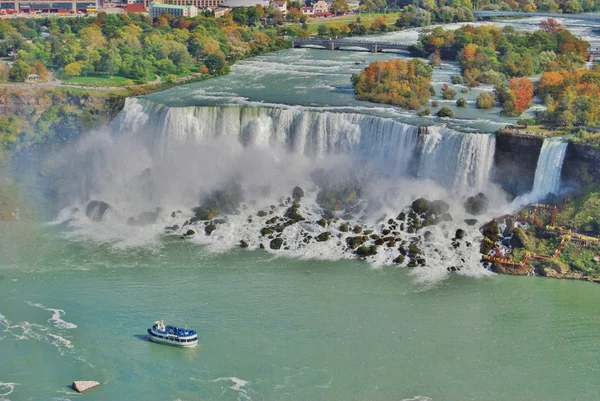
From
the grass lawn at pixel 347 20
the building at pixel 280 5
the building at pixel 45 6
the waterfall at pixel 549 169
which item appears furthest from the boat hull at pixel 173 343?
the building at pixel 45 6

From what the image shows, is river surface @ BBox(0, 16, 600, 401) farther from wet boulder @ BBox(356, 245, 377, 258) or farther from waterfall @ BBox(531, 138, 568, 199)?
waterfall @ BBox(531, 138, 568, 199)

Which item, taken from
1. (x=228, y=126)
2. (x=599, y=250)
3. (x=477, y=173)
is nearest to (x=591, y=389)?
(x=599, y=250)

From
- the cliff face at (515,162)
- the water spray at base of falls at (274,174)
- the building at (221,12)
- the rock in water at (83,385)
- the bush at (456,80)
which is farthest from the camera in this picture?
the building at (221,12)

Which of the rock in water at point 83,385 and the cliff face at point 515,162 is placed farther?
the cliff face at point 515,162

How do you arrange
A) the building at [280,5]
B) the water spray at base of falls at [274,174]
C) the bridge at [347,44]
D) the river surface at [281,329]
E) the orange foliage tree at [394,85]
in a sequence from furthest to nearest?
the building at [280,5] < the bridge at [347,44] < the orange foliage tree at [394,85] < the water spray at base of falls at [274,174] < the river surface at [281,329]

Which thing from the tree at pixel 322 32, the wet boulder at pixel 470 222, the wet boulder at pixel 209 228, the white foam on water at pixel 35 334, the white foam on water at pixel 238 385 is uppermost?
the tree at pixel 322 32

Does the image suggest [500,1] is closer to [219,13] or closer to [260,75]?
[219,13]

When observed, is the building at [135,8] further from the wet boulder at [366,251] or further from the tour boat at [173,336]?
the tour boat at [173,336]
